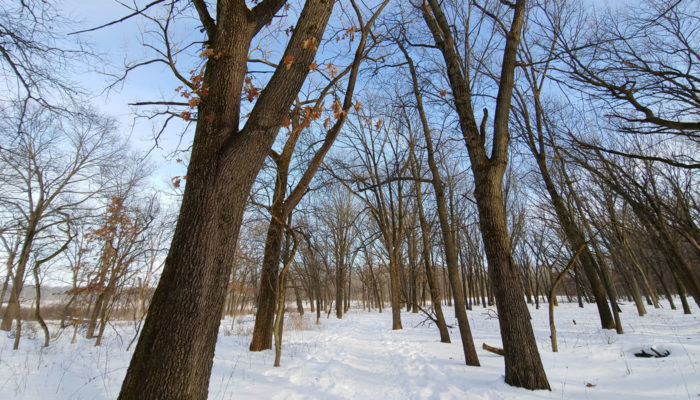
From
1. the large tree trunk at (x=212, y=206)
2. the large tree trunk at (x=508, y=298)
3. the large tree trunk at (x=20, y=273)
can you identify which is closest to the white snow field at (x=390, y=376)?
the large tree trunk at (x=508, y=298)

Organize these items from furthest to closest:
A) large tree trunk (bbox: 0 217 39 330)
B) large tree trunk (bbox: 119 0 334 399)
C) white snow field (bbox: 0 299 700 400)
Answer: large tree trunk (bbox: 0 217 39 330), white snow field (bbox: 0 299 700 400), large tree trunk (bbox: 119 0 334 399)

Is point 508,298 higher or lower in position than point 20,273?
lower

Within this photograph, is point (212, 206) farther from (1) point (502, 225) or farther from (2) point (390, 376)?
(2) point (390, 376)

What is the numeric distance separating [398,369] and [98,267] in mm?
10008

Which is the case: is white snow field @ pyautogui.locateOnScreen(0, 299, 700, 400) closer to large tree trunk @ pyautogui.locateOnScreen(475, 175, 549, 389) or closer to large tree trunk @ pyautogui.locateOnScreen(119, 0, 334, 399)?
large tree trunk @ pyautogui.locateOnScreen(475, 175, 549, 389)

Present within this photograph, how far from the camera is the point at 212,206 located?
2.12 meters

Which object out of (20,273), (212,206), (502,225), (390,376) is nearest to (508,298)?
(502,225)

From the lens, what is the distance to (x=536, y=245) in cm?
2541

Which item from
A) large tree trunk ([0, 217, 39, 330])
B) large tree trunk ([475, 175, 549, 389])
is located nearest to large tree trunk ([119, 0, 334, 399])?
large tree trunk ([475, 175, 549, 389])

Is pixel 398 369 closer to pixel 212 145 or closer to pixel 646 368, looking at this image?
pixel 646 368

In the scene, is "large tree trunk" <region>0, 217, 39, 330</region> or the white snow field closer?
the white snow field

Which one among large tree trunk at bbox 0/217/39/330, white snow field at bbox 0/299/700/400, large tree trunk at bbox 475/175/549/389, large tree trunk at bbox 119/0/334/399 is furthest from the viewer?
large tree trunk at bbox 0/217/39/330

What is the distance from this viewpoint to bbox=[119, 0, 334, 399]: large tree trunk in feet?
5.81

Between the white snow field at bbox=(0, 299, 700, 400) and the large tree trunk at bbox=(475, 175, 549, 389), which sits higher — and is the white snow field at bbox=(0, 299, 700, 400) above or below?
below
